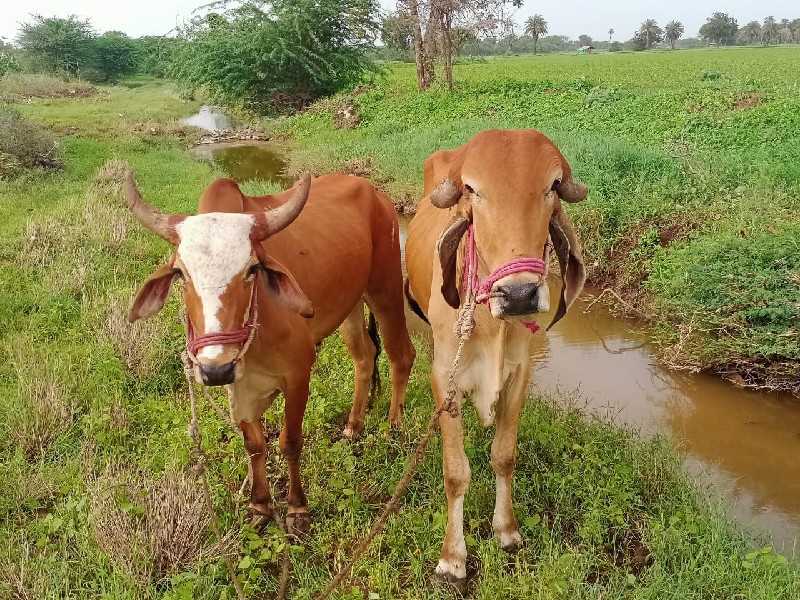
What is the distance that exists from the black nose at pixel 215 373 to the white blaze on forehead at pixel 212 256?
1.9 inches

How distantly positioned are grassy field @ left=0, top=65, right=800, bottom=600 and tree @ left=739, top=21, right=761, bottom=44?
372 feet

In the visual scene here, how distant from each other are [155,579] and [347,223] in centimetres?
209

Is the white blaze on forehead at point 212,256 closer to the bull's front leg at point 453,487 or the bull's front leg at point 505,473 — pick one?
the bull's front leg at point 453,487

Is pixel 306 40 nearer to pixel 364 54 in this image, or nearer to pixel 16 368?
pixel 364 54

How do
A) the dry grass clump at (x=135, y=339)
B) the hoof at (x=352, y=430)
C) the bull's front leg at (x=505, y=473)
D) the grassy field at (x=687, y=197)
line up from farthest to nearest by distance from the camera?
the grassy field at (x=687, y=197)
the dry grass clump at (x=135, y=339)
the hoof at (x=352, y=430)
the bull's front leg at (x=505, y=473)

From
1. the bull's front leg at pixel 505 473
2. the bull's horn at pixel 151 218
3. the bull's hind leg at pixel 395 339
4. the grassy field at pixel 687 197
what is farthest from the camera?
the grassy field at pixel 687 197

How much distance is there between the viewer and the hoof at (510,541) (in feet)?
9.72

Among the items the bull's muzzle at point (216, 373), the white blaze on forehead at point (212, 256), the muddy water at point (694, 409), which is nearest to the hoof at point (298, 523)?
the bull's muzzle at point (216, 373)

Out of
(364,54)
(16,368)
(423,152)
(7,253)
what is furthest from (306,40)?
(16,368)

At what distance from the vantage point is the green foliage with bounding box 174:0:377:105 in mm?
20312

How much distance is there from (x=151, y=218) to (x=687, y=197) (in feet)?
19.6

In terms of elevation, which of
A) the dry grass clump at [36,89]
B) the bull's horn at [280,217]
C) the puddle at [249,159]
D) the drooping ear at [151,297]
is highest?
the dry grass clump at [36,89]

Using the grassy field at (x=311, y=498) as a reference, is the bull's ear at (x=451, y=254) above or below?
above

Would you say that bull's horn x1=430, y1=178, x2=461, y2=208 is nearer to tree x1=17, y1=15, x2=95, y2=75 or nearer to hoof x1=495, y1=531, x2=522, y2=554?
hoof x1=495, y1=531, x2=522, y2=554
